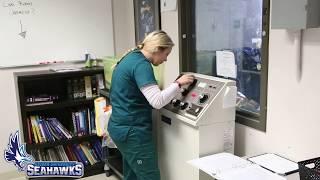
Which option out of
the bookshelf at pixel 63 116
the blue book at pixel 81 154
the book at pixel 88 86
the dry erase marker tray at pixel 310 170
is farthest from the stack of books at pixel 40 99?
the dry erase marker tray at pixel 310 170

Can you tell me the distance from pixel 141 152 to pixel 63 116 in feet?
4.79

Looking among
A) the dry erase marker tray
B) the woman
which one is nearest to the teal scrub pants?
the woman

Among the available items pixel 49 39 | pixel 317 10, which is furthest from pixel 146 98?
pixel 49 39

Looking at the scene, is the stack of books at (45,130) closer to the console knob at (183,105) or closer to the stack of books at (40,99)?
the stack of books at (40,99)

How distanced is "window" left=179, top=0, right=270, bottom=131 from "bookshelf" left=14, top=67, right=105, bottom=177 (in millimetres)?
970

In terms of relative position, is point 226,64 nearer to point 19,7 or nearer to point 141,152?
point 141,152

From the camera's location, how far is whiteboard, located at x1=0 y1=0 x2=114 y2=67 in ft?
9.40

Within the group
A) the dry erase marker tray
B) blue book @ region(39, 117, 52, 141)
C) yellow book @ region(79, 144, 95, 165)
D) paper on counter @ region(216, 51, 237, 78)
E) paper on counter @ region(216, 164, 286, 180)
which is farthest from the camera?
yellow book @ region(79, 144, 95, 165)

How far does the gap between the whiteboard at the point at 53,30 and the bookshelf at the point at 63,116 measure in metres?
0.21

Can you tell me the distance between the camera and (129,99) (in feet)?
6.49

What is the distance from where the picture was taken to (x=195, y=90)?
2.01 metres

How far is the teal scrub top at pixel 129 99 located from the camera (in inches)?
75.6

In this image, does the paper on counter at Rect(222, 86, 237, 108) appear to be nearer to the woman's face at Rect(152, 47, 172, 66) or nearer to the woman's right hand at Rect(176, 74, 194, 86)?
the woman's right hand at Rect(176, 74, 194, 86)

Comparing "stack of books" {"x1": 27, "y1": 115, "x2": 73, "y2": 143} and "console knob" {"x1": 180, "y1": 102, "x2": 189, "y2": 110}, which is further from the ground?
"console knob" {"x1": 180, "y1": 102, "x2": 189, "y2": 110}
